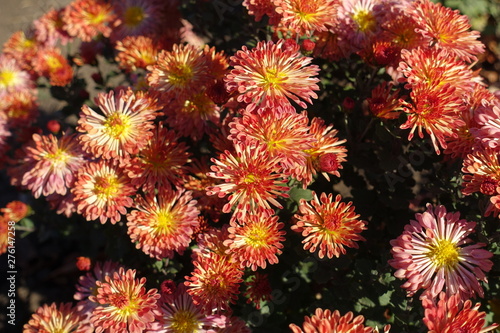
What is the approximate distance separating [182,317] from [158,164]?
0.56 metres

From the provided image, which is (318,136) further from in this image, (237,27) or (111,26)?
(111,26)

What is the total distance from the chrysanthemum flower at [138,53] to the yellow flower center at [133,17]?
1.38 feet

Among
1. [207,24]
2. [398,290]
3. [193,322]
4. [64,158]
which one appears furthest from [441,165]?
[64,158]

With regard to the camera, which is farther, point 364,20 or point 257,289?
point 364,20

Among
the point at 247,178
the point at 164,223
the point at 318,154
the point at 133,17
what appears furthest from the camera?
the point at 133,17

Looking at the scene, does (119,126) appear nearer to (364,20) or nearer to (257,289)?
(257,289)

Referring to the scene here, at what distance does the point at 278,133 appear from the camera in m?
1.41

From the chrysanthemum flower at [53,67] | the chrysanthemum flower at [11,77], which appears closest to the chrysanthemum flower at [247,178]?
the chrysanthemum flower at [53,67]

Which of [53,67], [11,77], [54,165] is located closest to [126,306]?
[54,165]

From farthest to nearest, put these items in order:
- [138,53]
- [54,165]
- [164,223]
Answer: [138,53] → [54,165] → [164,223]

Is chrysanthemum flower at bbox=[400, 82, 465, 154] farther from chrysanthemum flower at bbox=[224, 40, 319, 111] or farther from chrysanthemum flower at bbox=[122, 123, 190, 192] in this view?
chrysanthemum flower at bbox=[122, 123, 190, 192]

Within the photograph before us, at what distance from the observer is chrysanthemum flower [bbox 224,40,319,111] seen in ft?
4.68

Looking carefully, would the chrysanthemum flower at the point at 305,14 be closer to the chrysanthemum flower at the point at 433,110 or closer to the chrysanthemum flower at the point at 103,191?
the chrysanthemum flower at the point at 433,110

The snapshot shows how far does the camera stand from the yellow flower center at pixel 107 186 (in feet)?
5.34
